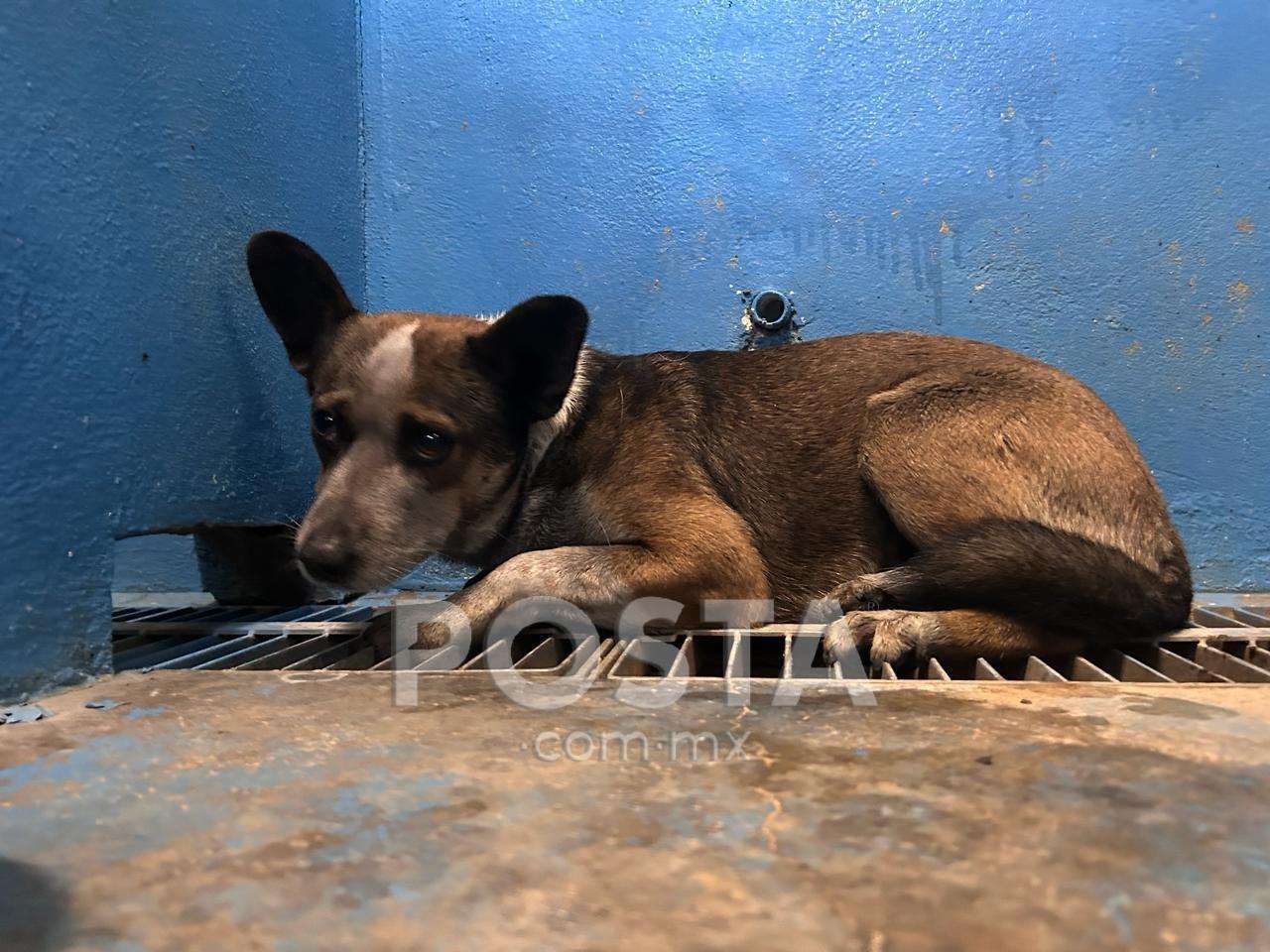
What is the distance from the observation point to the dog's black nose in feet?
6.19

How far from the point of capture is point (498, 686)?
1.58 metres

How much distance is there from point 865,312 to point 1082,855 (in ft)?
7.91

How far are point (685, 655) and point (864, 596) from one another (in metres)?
0.48

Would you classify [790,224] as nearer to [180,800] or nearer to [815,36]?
[815,36]

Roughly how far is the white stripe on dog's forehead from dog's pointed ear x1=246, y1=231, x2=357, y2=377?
0.78 feet

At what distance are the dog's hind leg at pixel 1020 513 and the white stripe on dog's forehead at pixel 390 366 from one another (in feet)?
3.90

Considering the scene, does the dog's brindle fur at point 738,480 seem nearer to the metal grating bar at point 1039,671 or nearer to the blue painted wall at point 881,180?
the metal grating bar at point 1039,671

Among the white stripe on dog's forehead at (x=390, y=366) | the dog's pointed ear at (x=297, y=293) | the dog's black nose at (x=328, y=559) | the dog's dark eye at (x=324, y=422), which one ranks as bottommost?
the dog's black nose at (x=328, y=559)

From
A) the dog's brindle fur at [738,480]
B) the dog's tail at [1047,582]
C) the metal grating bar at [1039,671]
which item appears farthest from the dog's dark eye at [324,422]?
the metal grating bar at [1039,671]

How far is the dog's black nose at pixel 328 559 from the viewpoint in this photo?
189 centimetres

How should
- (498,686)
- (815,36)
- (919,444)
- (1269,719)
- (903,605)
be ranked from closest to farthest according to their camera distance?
1. (1269,719)
2. (498,686)
3. (903,605)
4. (919,444)
5. (815,36)

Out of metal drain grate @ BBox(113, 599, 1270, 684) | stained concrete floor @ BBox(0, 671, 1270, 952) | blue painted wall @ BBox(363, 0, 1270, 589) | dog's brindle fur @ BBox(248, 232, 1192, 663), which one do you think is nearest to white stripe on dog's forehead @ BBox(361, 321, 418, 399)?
dog's brindle fur @ BBox(248, 232, 1192, 663)

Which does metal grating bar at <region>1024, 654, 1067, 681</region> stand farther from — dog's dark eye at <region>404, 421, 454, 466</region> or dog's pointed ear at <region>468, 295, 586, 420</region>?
dog's dark eye at <region>404, 421, 454, 466</region>

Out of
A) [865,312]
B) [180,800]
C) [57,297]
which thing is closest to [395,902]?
[180,800]
